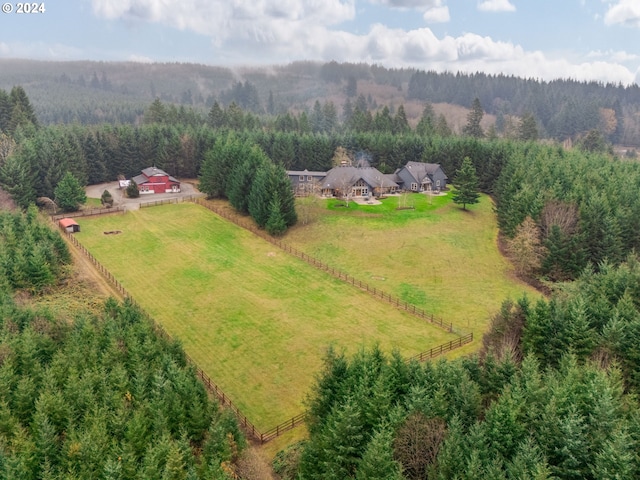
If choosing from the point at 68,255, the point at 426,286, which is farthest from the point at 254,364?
the point at 68,255

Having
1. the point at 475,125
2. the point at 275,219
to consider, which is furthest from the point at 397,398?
the point at 475,125

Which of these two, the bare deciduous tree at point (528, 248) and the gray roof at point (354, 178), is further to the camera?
the gray roof at point (354, 178)

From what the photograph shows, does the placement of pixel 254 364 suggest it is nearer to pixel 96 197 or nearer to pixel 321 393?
pixel 321 393

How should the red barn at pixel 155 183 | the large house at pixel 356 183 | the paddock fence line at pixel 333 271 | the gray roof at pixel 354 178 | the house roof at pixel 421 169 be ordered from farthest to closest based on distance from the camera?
the red barn at pixel 155 183, the house roof at pixel 421 169, the gray roof at pixel 354 178, the large house at pixel 356 183, the paddock fence line at pixel 333 271

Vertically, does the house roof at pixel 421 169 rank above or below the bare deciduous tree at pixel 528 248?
above

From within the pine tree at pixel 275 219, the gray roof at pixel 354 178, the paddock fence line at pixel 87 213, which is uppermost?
the gray roof at pixel 354 178

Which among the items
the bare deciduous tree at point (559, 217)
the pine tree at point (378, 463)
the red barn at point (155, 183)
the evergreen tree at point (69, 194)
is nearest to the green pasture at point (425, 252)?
the bare deciduous tree at point (559, 217)

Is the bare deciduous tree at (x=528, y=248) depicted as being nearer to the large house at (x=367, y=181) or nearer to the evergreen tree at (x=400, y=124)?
the large house at (x=367, y=181)
